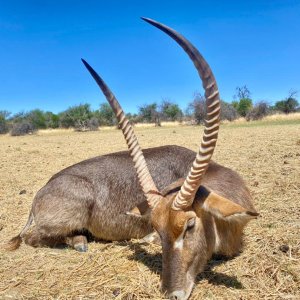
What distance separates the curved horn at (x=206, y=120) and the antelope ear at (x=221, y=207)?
0.71ft

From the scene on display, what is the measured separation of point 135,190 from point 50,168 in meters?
8.37

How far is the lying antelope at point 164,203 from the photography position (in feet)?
12.3

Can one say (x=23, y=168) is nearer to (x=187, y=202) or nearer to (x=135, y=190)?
(x=135, y=190)

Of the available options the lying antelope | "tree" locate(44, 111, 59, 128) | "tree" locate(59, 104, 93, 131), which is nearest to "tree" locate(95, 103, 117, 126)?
"tree" locate(59, 104, 93, 131)

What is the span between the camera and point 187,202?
12.4 ft

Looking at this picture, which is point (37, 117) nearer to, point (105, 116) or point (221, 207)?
point (105, 116)

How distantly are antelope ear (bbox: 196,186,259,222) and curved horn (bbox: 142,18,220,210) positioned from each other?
0.22 m

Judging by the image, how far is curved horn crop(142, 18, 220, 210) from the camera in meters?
3.26

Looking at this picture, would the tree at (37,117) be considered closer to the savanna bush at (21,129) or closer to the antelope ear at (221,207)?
the savanna bush at (21,129)

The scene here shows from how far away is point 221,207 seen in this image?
3842mm

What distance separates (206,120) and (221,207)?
3.20 ft

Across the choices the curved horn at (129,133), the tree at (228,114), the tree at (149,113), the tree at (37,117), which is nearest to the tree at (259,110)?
the tree at (228,114)

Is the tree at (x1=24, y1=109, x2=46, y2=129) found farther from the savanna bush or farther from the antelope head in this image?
the antelope head

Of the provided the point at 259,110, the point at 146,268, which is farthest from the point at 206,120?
the point at 259,110
